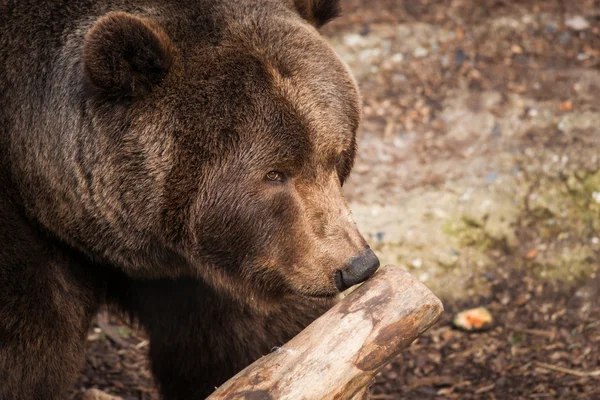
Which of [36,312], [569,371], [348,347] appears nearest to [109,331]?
[36,312]

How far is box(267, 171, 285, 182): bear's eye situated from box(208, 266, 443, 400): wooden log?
660mm

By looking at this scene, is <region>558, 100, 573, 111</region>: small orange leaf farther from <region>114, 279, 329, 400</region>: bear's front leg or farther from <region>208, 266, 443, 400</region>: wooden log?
<region>208, 266, 443, 400</region>: wooden log

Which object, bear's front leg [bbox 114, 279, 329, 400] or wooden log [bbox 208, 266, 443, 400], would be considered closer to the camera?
wooden log [bbox 208, 266, 443, 400]

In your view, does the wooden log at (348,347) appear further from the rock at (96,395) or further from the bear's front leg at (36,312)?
the rock at (96,395)

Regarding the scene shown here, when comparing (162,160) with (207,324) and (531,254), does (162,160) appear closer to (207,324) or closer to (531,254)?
(207,324)

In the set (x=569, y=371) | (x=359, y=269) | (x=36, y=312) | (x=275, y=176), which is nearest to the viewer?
(x=359, y=269)

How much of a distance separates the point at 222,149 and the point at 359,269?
86cm

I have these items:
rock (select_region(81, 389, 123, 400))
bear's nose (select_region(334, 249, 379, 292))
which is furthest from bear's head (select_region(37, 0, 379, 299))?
rock (select_region(81, 389, 123, 400))

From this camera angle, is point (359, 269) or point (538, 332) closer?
point (359, 269)

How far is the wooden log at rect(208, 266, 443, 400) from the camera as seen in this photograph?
12.7 ft

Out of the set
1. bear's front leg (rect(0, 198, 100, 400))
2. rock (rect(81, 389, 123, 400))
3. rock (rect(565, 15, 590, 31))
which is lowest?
rock (rect(81, 389, 123, 400))

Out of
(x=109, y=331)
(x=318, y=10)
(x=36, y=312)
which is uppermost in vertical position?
(x=318, y=10)

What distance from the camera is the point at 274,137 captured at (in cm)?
423

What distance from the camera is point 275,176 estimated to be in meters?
4.35
